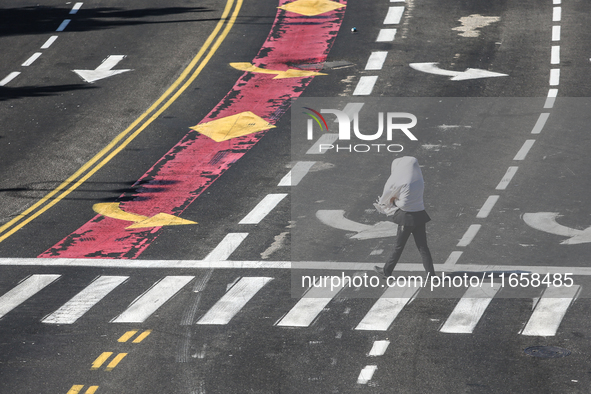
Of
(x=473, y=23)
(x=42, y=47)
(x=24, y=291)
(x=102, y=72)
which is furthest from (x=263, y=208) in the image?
(x=42, y=47)

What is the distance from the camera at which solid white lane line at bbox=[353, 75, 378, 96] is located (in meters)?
21.7

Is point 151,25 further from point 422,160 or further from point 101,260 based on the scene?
point 101,260

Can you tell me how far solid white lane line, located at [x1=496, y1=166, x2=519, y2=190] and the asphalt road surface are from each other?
59 mm

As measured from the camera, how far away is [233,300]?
492 inches

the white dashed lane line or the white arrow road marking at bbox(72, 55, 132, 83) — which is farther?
the white dashed lane line

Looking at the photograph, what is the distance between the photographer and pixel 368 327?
→ 11.4m

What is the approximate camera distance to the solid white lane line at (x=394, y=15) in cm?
2720

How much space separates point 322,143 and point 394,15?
10259 millimetres

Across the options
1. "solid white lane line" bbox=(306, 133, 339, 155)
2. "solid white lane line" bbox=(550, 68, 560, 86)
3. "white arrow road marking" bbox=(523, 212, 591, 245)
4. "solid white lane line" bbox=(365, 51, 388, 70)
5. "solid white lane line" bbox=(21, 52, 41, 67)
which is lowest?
"white arrow road marking" bbox=(523, 212, 591, 245)

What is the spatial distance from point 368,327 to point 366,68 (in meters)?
13.3

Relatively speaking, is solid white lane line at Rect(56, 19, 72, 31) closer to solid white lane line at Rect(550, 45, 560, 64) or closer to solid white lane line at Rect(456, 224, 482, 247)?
solid white lane line at Rect(550, 45, 560, 64)

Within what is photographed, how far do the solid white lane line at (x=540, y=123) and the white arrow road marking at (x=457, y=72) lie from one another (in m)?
2.94

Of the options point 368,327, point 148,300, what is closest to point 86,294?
point 148,300

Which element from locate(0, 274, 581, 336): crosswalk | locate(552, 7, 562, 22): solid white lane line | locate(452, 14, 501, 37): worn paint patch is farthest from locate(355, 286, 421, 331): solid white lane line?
locate(552, 7, 562, 22): solid white lane line
